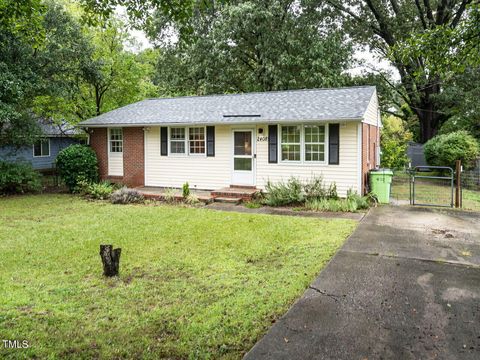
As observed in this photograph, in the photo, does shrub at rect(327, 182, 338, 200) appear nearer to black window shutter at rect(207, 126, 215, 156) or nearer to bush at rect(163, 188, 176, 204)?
black window shutter at rect(207, 126, 215, 156)

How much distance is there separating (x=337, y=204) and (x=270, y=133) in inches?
134

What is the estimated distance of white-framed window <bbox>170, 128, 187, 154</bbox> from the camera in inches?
544

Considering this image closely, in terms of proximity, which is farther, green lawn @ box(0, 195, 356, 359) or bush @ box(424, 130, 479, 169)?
bush @ box(424, 130, 479, 169)

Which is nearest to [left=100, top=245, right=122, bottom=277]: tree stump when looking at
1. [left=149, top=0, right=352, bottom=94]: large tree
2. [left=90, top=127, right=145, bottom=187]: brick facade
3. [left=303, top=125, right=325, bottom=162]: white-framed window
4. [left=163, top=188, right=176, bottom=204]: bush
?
[left=163, top=188, right=176, bottom=204]: bush

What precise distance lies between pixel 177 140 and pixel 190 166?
3.71 ft

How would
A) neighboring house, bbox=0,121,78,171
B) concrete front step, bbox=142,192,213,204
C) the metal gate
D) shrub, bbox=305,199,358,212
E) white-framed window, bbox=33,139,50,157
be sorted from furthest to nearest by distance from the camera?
white-framed window, bbox=33,139,50,157
neighboring house, bbox=0,121,78,171
concrete front step, bbox=142,192,213,204
the metal gate
shrub, bbox=305,199,358,212

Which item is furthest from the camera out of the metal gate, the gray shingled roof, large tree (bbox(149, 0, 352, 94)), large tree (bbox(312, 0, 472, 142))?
large tree (bbox(312, 0, 472, 142))

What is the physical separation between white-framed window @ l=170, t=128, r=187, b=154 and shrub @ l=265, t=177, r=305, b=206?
4187mm

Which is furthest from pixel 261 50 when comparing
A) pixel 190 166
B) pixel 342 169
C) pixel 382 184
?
pixel 382 184

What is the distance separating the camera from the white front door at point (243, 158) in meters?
12.8

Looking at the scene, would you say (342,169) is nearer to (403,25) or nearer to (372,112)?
(372,112)

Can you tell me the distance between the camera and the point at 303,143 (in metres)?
11.9

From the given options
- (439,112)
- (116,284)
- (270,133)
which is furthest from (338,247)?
(439,112)

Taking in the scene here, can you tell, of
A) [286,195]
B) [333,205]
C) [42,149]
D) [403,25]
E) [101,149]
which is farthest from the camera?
[42,149]
